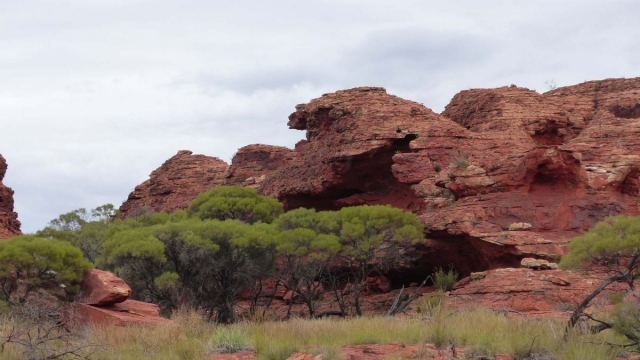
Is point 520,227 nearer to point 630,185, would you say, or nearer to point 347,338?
point 630,185

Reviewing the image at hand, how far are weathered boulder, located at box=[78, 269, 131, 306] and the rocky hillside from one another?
46.9 feet

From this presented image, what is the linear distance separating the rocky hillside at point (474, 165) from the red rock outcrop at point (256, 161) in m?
0.09

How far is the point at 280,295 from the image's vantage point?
37.7m

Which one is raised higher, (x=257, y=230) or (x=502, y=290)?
(x=257, y=230)

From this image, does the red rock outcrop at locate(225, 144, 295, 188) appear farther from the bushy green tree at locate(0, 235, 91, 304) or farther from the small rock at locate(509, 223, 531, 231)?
the bushy green tree at locate(0, 235, 91, 304)

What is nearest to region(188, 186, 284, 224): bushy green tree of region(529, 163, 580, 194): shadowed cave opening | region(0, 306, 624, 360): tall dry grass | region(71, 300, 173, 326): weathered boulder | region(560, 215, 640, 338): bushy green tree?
region(529, 163, 580, 194): shadowed cave opening

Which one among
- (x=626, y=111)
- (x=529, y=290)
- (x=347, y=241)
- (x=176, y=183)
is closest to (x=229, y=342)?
(x=529, y=290)

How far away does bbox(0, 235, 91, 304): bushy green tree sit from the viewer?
2203cm

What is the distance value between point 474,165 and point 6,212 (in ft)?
77.0

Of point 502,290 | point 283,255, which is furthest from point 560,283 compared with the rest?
point 283,255

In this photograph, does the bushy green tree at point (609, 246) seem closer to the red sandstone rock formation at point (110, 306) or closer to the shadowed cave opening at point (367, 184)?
the red sandstone rock formation at point (110, 306)

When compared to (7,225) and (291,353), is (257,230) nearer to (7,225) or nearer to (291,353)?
(7,225)

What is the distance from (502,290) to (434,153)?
13092 millimetres

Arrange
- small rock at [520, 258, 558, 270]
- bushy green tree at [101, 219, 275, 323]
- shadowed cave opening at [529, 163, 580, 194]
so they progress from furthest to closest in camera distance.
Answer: shadowed cave opening at [529, 163, 580, 194]
bushy green tree at [101, 219, 275, 323]
small rock at [520, 258, 558, 270]
